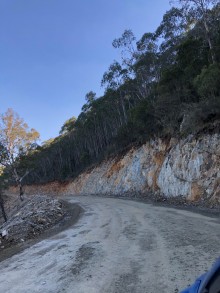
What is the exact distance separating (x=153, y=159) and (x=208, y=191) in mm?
11145

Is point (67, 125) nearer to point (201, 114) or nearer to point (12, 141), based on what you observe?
point (12, 141)

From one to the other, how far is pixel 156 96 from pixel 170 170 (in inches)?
378

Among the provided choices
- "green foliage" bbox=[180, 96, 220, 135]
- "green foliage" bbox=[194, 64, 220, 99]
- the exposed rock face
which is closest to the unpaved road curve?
the exposed rock face

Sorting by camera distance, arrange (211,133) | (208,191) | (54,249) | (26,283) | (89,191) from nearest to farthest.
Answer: (26,283) → (54,249) → (208,191) → (211,133) → (89,191)

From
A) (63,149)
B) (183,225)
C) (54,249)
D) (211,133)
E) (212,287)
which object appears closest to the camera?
(212,287)

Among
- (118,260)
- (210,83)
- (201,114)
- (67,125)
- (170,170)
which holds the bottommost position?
(118,260)

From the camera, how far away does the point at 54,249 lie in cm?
797

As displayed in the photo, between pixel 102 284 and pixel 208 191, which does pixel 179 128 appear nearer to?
pixel 208 191

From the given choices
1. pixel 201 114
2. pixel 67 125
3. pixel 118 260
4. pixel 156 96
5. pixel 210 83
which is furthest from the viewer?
pixel 67 125

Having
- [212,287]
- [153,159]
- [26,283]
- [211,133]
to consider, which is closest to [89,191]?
[153,159]

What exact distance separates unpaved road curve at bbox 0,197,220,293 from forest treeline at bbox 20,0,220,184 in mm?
9593

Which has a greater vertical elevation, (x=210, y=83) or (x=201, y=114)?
(x=210, y=83)

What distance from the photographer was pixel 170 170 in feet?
66.8

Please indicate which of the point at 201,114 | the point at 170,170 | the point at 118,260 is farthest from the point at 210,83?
the point at 118,260
